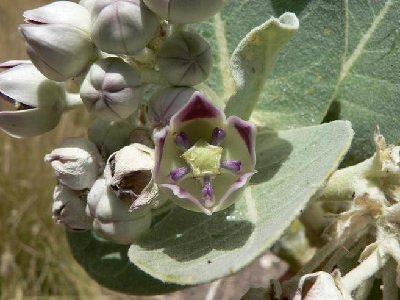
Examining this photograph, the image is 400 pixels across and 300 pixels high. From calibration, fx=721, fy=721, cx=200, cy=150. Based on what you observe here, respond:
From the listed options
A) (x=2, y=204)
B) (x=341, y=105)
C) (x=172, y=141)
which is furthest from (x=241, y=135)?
(x=2, y=204)

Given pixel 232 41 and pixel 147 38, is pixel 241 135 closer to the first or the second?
pixel 147 38

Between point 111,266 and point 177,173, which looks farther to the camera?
point 111,266

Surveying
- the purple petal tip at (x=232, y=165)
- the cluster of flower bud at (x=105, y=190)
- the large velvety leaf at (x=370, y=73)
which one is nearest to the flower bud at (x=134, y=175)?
the cluster of flower bud at (x=105, y=190)

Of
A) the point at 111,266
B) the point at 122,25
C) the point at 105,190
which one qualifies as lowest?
the point at 111,266

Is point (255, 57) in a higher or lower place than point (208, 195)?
higher

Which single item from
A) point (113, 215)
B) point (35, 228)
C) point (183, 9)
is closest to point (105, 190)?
point (113, 215)

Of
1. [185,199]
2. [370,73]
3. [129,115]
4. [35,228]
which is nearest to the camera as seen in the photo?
[185,199]

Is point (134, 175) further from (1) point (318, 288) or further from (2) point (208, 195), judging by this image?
(1) point (318, 288)

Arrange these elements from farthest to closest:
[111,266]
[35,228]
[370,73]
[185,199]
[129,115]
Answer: [35,228] → [111,266] → [370,73] → [129,115] → [185,199]
